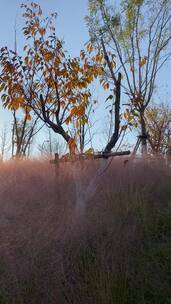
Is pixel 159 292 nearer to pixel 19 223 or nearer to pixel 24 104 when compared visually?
pixel 19 223

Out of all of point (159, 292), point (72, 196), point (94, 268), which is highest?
point (72, 196)

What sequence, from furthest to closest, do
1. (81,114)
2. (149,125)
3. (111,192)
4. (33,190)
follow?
(149,125) < (33,190) < (111,192) < (81,114)

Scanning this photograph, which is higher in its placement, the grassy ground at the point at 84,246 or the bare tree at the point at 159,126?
the bare tree at the point at 159,126

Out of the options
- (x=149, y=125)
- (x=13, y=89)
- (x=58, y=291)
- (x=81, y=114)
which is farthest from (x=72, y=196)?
(x=149, y=125)

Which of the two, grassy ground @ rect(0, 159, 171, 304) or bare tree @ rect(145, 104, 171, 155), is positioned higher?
bare tree @ rect(145, 104, 171, 155)

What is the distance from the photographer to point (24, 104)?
16.9ft

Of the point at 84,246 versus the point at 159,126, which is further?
the point at 159,126

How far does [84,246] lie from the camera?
4.30 meters

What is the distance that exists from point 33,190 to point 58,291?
345 centimetres

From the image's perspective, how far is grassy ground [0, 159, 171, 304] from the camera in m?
3.53

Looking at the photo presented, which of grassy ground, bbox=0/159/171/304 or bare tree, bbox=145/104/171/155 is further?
bare tree, bbox=145/104/171/155

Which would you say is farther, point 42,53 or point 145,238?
point 42,53

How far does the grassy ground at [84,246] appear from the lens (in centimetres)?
353

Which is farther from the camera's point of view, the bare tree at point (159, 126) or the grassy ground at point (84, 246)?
the bare tree at point (159, 126)
